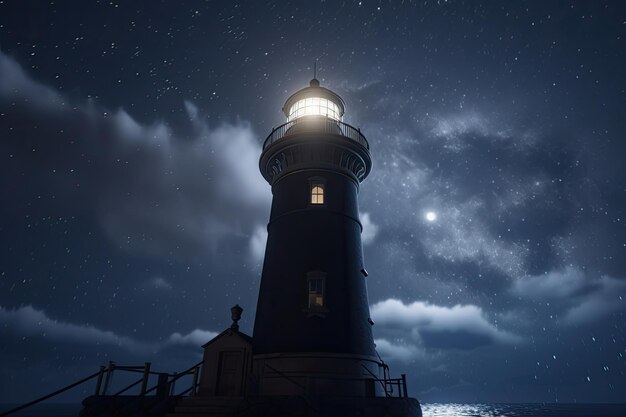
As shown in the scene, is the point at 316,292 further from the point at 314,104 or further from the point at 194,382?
the point at 314,104

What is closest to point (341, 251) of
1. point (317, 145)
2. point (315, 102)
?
point (317, 145)

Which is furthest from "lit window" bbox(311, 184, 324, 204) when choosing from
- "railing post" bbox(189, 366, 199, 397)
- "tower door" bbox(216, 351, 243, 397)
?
"railing post" bbox(189, 366, 199, 397)

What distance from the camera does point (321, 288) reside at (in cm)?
1625

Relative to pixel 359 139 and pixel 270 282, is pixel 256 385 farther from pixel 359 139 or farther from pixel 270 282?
pixel 359 139

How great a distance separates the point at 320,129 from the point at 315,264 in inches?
278

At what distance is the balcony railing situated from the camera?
19.7 metres

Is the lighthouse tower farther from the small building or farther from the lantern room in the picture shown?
the small building

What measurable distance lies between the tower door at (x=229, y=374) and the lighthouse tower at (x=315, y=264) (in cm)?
83

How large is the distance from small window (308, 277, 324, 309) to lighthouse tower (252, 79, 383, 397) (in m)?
0.04

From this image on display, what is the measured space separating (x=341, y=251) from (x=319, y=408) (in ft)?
21.6

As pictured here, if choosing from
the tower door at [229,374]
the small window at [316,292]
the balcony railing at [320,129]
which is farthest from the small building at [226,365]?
the balcony railing at [320,129]

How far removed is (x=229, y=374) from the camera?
15.4 m

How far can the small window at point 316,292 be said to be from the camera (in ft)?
52.3

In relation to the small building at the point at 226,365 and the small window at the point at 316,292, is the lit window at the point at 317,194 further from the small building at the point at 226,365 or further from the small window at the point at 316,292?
the small building at the point at 226,365
